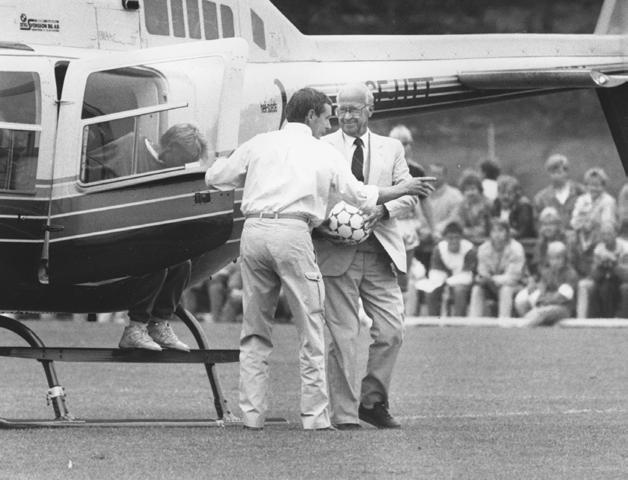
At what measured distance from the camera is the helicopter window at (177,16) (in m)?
12.8

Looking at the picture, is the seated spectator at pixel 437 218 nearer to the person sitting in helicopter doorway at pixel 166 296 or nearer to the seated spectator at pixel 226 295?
the seated spectator at pixel 226 295

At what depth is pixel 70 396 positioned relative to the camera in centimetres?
1426

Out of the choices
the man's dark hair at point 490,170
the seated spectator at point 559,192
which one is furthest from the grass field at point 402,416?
the man's dark hair at point 490,170

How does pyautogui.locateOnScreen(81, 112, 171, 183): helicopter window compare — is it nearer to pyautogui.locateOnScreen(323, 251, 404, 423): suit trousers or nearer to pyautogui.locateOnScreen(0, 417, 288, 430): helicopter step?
pyautogui.locateOnScreen(323, 251, 404, 423): suit trousers

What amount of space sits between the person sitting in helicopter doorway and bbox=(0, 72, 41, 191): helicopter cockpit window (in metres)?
0.81

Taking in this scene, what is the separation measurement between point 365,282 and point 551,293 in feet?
32.1

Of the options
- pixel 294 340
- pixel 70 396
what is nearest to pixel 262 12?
pixel 70 396

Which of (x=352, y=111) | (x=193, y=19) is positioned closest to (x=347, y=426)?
(x=352, y=111)

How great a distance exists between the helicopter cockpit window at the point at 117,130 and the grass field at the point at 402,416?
1.66m

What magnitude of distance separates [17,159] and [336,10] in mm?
16627

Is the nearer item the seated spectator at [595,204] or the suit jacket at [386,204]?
the suit jacket at [386,204]

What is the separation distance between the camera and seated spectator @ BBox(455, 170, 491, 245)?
71.6 feet

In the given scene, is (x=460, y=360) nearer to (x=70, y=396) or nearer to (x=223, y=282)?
(x=70, y=396)

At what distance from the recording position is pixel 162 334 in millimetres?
12375
